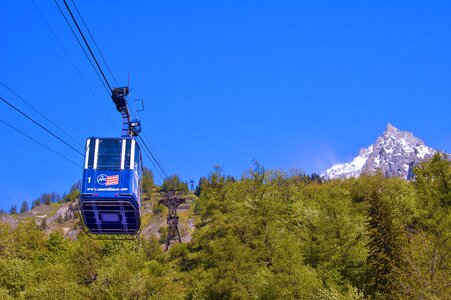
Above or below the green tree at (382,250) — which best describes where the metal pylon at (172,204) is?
above

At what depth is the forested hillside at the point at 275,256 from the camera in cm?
5000

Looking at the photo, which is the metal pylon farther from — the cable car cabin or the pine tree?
the cable car cabin

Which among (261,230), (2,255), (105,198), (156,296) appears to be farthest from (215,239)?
(2,255)

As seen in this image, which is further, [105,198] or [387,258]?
[387,258]

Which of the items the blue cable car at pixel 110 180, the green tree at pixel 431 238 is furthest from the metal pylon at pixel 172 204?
the blue cable car at pixel 110 180

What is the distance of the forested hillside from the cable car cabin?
23.1m

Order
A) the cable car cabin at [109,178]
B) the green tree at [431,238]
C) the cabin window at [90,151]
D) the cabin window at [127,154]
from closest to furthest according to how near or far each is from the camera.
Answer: the cable car cabin at [109,178]
the cabin window at [90,151]
the cabin window at [127,154]
the green tree at [431,238]

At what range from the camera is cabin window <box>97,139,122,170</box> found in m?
30.5

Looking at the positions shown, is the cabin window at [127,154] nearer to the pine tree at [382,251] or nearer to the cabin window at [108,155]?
the cabin window at [108,155]

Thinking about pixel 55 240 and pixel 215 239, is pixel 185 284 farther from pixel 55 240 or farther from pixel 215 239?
pixel 55 240

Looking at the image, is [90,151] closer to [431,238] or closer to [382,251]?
[382,251]

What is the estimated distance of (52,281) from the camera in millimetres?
71812

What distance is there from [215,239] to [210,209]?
33.0 feet

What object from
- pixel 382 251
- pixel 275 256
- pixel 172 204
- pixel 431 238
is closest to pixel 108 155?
pixel 382 251
